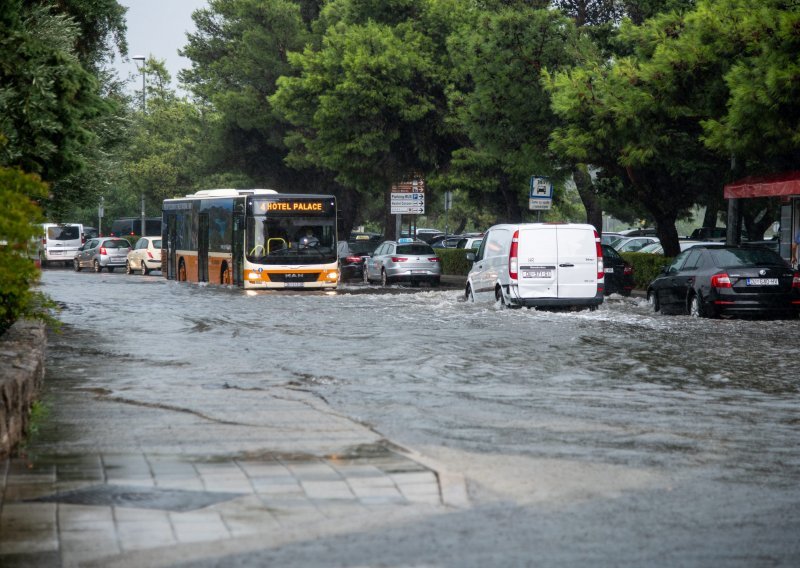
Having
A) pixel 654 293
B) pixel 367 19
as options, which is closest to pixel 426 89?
pixel 367 19

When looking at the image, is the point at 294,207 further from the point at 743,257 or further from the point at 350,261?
the point at 350,261

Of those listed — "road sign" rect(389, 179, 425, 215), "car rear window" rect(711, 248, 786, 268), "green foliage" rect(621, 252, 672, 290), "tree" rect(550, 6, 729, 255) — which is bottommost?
"green foliage" rect(621, 252, 672, 290)

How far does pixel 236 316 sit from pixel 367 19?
2635cm

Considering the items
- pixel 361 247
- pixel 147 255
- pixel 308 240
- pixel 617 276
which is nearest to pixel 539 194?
pixel 617 276

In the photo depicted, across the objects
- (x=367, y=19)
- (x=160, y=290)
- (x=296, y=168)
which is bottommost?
(x=160, y=290)

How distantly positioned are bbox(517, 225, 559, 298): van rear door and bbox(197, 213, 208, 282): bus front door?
15.7 meters

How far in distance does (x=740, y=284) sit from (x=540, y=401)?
1175 centimetres

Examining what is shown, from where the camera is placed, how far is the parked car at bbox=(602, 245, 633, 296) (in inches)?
1268

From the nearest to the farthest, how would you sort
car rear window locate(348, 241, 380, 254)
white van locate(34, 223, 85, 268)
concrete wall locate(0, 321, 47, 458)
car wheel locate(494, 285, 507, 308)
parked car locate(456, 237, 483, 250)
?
concrete wall locate(0, 321, 47, 458)
car wheel locate(494, 285, 507, 308)
parked car locate(456, 237, 483, 250)
car rear window locate(348, 241, 380, 254)
white van locate(34, 223, 85, 268)

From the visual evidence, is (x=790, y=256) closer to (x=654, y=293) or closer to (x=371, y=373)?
(x=654, y=293)

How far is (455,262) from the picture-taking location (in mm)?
47281

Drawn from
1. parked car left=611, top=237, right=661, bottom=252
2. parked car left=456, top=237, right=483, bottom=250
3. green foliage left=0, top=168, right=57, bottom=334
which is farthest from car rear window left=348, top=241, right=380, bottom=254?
green foliage left=0, top=168, right=57, bottom=334

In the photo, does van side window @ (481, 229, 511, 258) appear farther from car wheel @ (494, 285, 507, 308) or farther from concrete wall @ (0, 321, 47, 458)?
concrete wall @ (0, 321, 47, 458)

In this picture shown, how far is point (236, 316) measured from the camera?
24.6m
